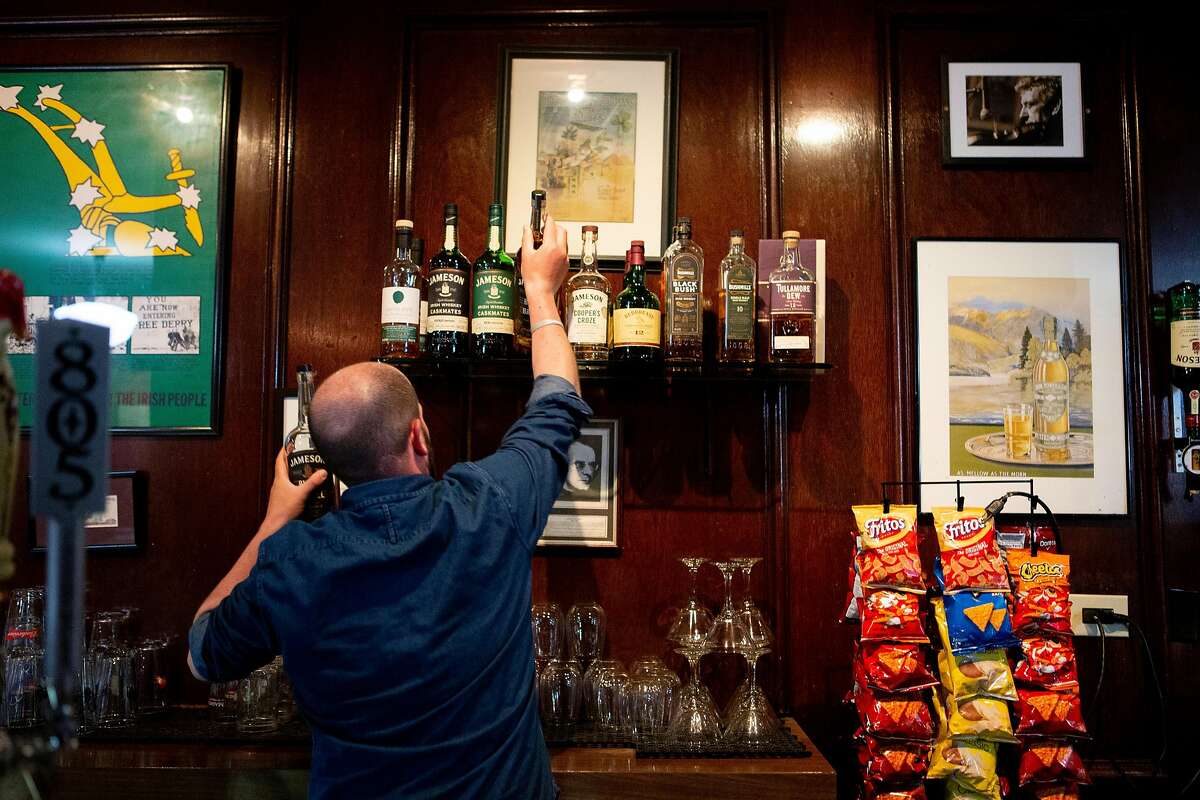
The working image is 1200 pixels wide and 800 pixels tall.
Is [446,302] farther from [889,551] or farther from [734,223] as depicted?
[889,551]

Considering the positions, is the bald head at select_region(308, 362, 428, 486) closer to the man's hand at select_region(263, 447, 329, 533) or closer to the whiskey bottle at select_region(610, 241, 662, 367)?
the man's hand at select_region(263, 447, 329, 533)

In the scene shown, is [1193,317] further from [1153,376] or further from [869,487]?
[869,487]

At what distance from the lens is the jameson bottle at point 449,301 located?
6.90ft

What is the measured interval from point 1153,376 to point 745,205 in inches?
48.1

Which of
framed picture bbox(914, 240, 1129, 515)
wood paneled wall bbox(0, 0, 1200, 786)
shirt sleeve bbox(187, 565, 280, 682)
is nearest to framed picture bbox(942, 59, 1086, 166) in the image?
wood paneled wall bbox(0, 0, 1200, 786)

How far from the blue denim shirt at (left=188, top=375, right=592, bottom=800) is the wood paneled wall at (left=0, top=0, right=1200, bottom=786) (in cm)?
90

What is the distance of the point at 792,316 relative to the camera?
6.93 ft

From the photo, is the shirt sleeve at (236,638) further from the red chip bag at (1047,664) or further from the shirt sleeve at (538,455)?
the red chip bag at (1047,664)

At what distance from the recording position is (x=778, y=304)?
211 centimetres

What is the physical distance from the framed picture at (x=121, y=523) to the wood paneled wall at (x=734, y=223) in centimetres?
5

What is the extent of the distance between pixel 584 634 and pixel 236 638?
0.89 meters

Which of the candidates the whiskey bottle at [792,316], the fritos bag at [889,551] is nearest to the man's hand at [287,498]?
the whiskey bottle at [792,316]

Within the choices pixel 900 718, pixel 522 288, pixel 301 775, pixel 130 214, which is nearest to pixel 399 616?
pixel 301 775

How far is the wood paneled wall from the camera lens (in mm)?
2270
